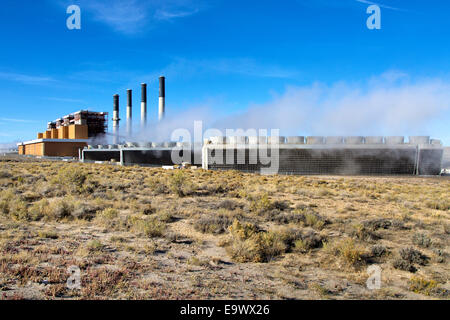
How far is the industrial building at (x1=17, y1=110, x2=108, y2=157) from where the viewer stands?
2645 inches

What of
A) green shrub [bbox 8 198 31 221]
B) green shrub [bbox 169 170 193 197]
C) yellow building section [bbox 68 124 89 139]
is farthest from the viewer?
yellow building section [bbox 68 124 89 139]

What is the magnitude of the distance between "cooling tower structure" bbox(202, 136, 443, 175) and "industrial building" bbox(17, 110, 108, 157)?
50381 mm

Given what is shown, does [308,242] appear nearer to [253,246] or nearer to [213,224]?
[253,246]

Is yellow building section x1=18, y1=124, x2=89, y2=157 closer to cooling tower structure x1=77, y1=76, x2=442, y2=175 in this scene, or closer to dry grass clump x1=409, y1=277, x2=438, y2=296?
cooling tower structure x1=77, y1=76, x2=442, y2=175

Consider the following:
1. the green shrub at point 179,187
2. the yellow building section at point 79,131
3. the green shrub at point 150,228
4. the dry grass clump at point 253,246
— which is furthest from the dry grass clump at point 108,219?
the yellow building section at point 79,131

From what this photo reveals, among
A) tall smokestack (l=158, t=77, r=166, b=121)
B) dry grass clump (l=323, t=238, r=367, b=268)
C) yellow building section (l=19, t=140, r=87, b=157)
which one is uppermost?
tall smokestack (l=158, t=77, r=166, b=121)

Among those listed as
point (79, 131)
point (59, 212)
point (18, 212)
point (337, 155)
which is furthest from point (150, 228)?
point (79, 131)

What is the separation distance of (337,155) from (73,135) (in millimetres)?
62724

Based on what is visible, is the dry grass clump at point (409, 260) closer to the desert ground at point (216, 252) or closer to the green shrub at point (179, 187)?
the desert ground at point (216, 252)

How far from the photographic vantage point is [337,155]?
34.0 m

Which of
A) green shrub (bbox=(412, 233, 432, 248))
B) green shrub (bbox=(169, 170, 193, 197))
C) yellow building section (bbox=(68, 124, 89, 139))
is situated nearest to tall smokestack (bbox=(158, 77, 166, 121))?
yellow building section (bbox=(68, 124, 89, 139))

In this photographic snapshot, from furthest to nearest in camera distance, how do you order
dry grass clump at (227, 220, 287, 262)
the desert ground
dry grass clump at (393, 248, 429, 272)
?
1. dry grass clump at (227, 220, 287, 262)
2. dry grass clump at (393, 248, 429, 272)
3. the desert ground

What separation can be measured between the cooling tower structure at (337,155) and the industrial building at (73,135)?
50.4 metres
